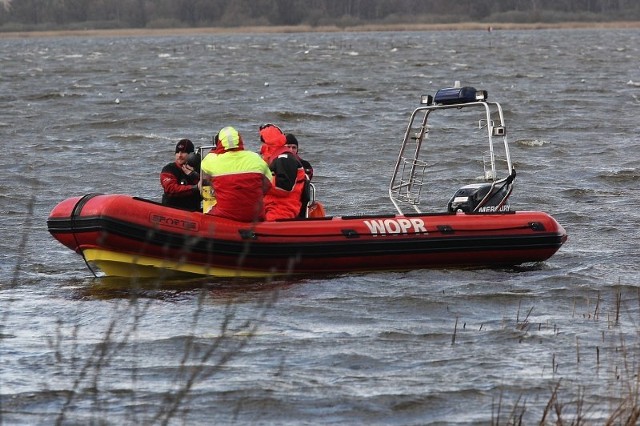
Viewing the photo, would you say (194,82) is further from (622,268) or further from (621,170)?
(622,268)

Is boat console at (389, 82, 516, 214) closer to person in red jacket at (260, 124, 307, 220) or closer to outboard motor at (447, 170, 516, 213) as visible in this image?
outboard motor at (447, 170, 516, 213)

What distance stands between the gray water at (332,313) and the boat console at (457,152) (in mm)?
447

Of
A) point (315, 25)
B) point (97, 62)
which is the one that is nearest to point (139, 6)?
point (315, 25)

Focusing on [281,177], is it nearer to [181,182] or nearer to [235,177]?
[235,177]

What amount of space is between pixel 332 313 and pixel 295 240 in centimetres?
114

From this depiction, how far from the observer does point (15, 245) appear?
12.6 m

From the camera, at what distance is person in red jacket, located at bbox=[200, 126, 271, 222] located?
10141 millimetres

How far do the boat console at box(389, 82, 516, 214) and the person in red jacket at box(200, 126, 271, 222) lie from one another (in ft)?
4.34

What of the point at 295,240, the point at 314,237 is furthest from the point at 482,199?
the point at 295,240

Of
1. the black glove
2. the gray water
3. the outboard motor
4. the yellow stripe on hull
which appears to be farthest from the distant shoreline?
the yellow stripe on hull

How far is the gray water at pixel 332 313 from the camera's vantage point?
6.81 m

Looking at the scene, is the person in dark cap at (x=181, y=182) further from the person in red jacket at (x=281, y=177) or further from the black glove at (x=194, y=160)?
the person in red jacket at (x=281, y=177)

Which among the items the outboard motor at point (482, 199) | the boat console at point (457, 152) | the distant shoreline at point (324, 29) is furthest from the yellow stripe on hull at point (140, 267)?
the distant shoreline at point (324, 29)

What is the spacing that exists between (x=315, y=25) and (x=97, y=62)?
50.6 meters
